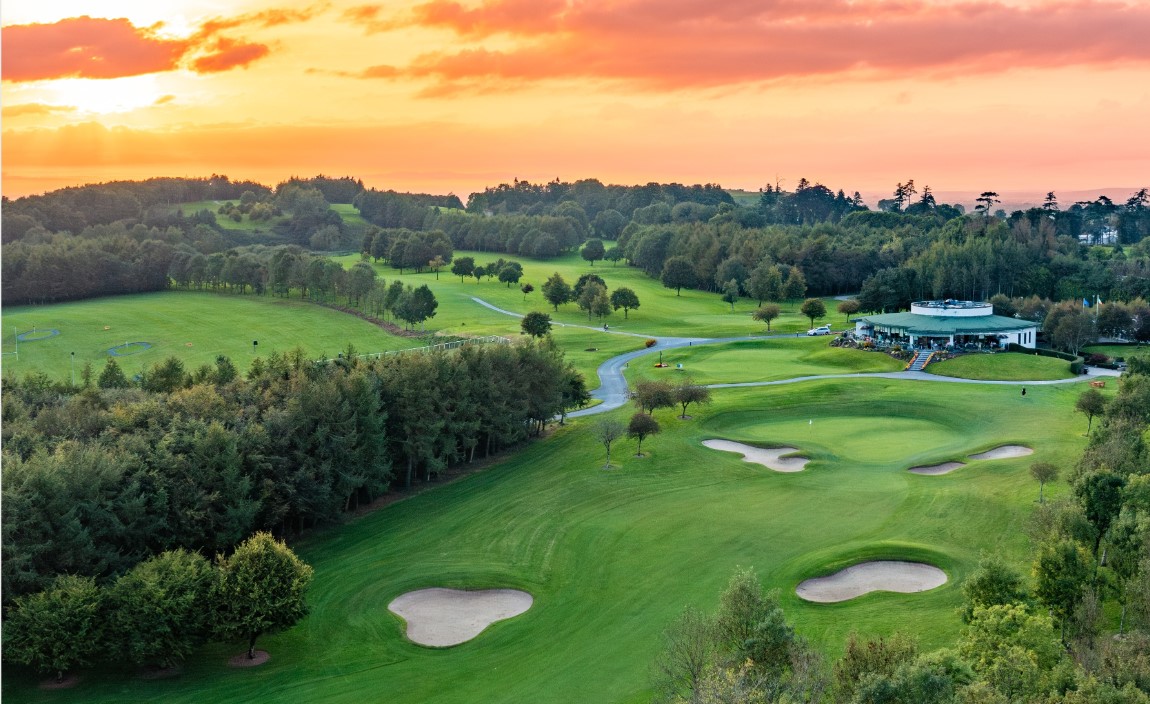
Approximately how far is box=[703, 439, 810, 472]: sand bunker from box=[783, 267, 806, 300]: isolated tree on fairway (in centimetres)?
8631

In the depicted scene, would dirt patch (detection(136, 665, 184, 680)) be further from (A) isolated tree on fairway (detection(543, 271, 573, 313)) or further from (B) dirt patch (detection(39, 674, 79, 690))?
(A) isolated tree on fairway (detection(543, 271, 573, 313))

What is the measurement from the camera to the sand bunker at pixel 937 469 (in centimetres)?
5966

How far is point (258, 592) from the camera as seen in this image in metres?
36.9

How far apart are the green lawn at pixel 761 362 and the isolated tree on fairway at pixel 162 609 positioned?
2312 inches

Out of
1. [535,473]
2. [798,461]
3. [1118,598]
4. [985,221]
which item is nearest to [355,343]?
[535,473]

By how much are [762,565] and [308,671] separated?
72.4 feet

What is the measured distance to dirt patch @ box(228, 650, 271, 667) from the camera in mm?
37531

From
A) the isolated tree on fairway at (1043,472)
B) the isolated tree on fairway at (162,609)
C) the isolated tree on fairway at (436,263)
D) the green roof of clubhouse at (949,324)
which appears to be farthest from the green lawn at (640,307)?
the isolated tree on fairway at (162,609)

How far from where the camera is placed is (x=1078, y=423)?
2746 inches

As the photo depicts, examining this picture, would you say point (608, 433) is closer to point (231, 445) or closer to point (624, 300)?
point (231, 445)

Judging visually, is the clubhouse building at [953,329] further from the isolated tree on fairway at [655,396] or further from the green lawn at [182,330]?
the green lawn at [182,330]

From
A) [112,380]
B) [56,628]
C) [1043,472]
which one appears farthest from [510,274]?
[56,628]

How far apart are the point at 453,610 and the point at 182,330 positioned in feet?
301

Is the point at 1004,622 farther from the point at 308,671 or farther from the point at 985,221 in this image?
the point at 985,221
